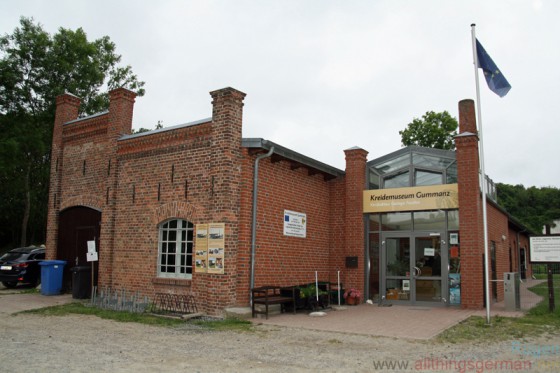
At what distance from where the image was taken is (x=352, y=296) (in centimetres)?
1398

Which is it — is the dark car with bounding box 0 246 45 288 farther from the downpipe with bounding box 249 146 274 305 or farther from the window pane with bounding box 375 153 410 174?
the window pane with bounding box 375 153 410 174

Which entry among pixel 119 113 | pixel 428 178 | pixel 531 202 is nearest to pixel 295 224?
pixel 428 178

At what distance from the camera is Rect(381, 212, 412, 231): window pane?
14.3m

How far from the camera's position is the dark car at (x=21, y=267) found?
17188 millimetres

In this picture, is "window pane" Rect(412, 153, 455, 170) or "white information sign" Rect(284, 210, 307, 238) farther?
"window pane" Rect(412, 153, 455, 170)

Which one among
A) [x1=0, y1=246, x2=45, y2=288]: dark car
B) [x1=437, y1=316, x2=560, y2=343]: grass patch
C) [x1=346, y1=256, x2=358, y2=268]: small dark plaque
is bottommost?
[x1=437, y1=316, x2=560, y2=343]: grass patch

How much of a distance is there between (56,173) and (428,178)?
471 inches

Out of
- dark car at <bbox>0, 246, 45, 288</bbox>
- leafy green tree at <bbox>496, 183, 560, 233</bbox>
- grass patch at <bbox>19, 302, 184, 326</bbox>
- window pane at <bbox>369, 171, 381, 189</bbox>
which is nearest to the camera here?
grass patch at <bbox>19, 302, 184, 326</bbox>

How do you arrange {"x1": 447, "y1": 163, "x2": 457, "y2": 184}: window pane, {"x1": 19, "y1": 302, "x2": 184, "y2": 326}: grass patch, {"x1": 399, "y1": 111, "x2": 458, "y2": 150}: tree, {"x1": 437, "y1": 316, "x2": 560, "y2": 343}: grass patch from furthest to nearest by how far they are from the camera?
1. {"x1": 399, "y1": 111, "x2": 458, "y2": 150}: tree
2. {"x1": 447, "y1": 163, "x2": 457, "y2": 184}: window pane
3. {"x1": 19, "y1": 302, "x2": 184, "y2": 326}: grass patch
4. {"x1": 437, "y1": 316, "x2": 560, "y2": 343}: grass patch

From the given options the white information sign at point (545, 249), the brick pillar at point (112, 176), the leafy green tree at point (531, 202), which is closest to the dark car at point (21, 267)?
the brick pillar at point (112, 176)

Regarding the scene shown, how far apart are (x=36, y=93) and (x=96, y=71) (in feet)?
12.1

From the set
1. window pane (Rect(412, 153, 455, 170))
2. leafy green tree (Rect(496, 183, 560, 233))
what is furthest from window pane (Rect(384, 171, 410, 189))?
leafy green tree (Rect(496, 183, 560, 233))

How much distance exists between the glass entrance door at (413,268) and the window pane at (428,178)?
1.54 metres

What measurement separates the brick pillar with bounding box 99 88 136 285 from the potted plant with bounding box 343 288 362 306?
680 centimetres
